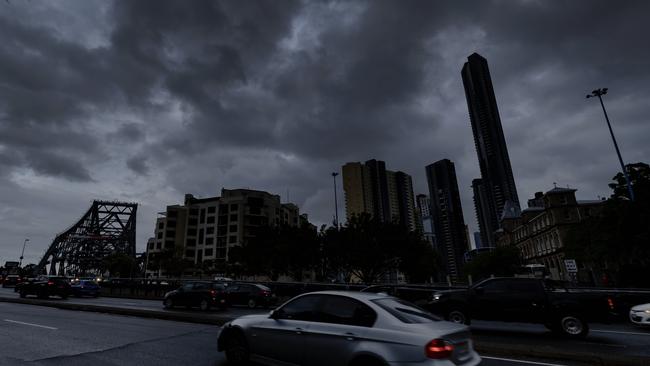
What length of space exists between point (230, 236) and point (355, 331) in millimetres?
91281

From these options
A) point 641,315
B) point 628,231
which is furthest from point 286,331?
point 628,231

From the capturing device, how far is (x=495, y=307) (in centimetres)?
1092

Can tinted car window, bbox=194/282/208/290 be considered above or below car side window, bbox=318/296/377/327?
above

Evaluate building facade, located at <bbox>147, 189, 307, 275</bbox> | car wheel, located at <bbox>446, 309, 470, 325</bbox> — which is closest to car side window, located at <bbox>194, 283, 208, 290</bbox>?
car wheel, located at <bbox>446, 309, 470, 325</bbox>

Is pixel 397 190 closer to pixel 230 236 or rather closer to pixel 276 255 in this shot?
pixel 230 236

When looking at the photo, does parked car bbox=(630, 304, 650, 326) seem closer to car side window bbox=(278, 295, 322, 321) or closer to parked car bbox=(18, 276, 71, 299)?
car side window bbox=(278, 295, 322, 321)

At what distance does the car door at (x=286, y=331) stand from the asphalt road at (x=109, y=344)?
1135mm

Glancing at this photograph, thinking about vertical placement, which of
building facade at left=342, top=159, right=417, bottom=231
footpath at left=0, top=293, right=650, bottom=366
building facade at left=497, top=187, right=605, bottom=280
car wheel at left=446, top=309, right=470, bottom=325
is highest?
building facade at left=342, top=159, right=417, bottom=231

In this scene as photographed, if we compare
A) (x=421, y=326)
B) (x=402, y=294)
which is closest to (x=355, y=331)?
(x=421, y=326)

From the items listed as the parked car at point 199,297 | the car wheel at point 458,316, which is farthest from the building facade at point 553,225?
the parked car at point 199,297

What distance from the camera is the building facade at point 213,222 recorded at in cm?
9231

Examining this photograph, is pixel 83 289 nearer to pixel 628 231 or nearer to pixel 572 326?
pixel 572 326

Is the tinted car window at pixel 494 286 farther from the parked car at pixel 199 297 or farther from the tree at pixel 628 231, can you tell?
the tree at pixel 628 231

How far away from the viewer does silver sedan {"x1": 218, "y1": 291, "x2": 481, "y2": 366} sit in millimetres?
4289
